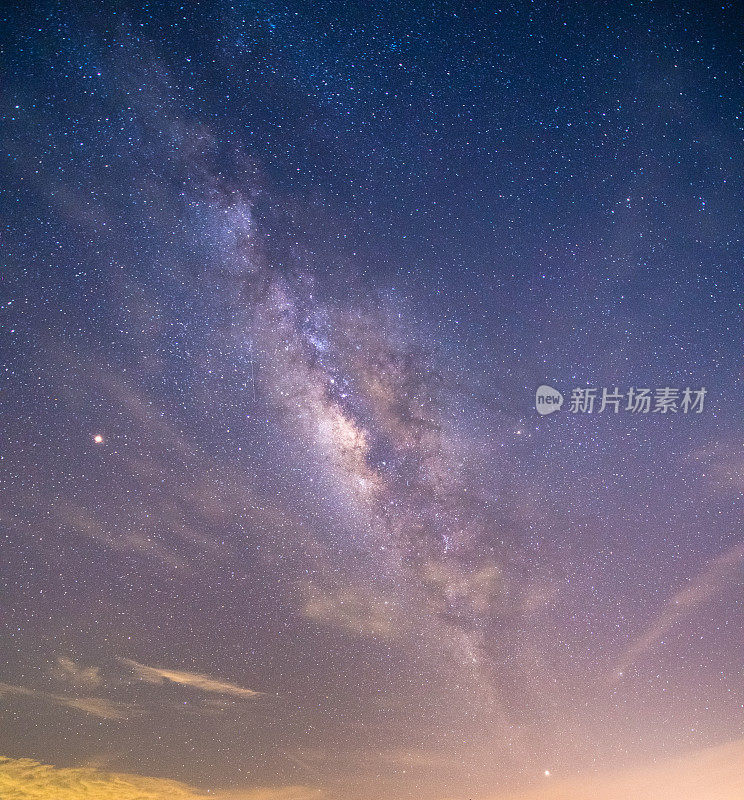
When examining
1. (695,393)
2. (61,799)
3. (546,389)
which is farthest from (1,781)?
(695,393)

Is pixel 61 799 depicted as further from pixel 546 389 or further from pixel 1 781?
pixel 546 389

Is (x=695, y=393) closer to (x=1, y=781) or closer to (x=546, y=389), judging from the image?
(x=546, y=389)

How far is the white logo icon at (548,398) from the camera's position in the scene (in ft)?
41.1

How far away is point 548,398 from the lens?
1258 centimetres

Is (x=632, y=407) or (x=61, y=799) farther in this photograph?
→ (x=61, y=799)

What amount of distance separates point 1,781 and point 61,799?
10.6 feet

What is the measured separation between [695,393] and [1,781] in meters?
36.2

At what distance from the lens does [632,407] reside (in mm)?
12258

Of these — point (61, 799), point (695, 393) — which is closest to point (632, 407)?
point (695, 393)

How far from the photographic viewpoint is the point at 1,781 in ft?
80.2

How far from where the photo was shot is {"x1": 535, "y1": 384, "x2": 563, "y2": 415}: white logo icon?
12.5 meters

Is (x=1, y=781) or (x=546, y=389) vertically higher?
(x=546, y=389)

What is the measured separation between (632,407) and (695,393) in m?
1.49

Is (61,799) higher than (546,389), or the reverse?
(546,389)
